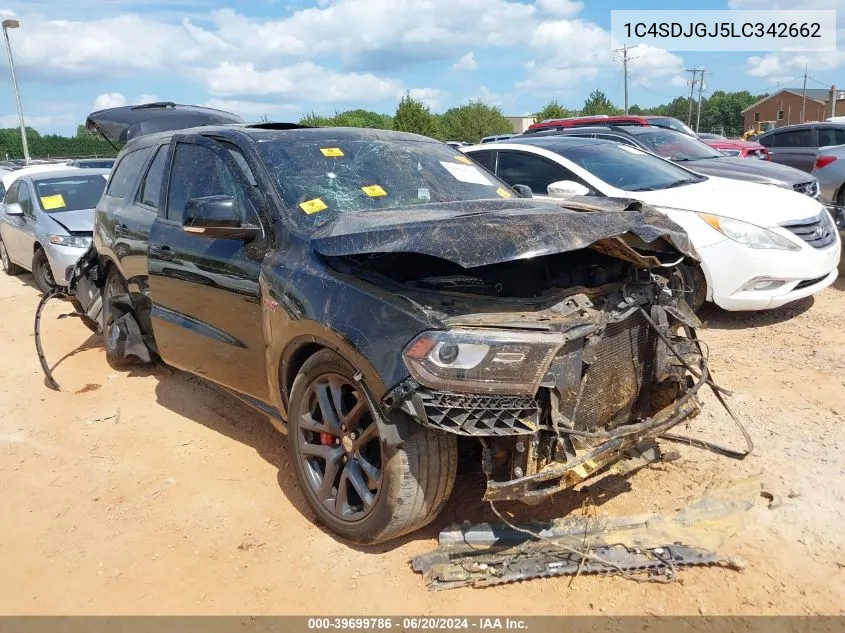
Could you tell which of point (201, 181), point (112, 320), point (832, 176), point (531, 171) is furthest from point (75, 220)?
point (832, 176)

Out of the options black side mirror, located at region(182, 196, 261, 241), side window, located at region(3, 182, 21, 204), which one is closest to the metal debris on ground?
black side mirror, located at region(182, 196, 261, 241)

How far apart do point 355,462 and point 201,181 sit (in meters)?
2.09

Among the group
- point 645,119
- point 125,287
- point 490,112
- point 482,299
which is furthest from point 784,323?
point 490,112

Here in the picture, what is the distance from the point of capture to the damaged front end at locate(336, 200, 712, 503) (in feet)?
8.32

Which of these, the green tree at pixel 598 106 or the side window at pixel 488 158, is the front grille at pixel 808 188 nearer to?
the side window at pixel 488 158

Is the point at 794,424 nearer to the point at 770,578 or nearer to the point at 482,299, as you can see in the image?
the point at 770,578

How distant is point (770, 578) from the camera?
2.76m

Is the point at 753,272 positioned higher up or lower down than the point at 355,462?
higher up

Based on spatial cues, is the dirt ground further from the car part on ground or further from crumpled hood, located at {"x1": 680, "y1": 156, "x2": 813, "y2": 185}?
crumpled hood, located at {"x1": 680, "y1": 156, "x2": 813, "y2": 185}

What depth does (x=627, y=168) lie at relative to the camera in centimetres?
681

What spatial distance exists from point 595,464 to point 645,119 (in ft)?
49.1

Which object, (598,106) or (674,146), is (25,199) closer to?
(674,146)

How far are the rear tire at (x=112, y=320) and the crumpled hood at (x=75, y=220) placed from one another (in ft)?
10.3

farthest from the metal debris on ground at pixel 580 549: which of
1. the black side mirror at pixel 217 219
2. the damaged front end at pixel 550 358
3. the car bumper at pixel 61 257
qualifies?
the car bumper at pixel 61 257
